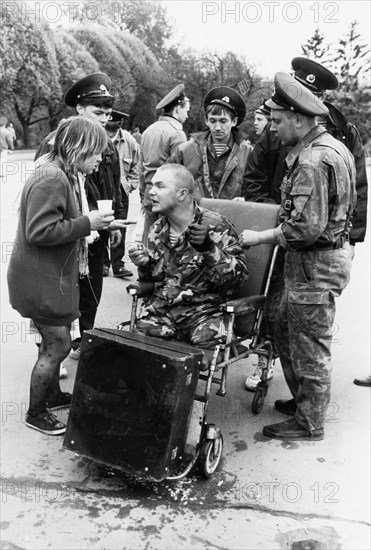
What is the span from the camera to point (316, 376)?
11.7 ft

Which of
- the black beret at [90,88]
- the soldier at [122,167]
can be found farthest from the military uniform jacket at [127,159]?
the black beret at [90,88]

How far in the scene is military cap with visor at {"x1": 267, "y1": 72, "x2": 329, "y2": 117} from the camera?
3.34 metres

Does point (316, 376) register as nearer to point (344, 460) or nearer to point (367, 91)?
point (344, 460)

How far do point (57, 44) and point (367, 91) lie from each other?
22.6 metres

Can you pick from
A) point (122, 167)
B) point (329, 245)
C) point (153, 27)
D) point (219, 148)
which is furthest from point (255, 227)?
point (153, 27)

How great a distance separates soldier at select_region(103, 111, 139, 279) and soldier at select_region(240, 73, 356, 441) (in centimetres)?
362

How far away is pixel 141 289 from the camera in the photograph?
3.73 meters

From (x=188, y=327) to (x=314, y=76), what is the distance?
76.7 inches

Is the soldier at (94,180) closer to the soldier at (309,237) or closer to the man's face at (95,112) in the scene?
the man's face at (95,112)

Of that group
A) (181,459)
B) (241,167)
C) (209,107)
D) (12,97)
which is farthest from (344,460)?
(12,97)

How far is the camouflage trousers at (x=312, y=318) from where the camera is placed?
11.4 feet

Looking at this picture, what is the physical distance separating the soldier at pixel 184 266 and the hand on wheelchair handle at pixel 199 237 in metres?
0.04

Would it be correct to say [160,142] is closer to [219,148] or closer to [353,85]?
[219,148]

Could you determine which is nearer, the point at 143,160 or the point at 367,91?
the point at 143,160
